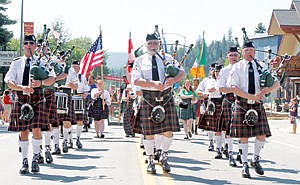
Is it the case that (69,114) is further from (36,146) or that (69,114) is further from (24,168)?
(24,168)

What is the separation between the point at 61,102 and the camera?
34.2 feet

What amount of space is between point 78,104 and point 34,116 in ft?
12.9

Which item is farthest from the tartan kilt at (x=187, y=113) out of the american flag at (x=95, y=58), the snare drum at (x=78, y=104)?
the snare drum at (x=78, y=104)

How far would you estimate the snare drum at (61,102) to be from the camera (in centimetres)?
1033

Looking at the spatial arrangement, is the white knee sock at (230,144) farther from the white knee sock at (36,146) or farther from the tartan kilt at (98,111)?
the tartan kilt at (98,111)

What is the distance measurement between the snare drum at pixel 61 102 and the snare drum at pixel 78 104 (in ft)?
3.79

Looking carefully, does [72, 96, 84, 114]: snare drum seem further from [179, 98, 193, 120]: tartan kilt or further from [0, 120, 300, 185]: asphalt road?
[179, 98, 193, 120]: tartan kilt

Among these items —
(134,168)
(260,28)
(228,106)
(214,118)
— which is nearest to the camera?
(134,168)

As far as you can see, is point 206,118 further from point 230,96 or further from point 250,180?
point 250,180

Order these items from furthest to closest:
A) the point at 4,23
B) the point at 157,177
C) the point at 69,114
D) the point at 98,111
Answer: the point at 4,23 → the point at 98,111 → the point at 69,114 → the point at 157,177

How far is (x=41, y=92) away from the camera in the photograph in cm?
815

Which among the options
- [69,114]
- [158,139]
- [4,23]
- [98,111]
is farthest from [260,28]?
[158,139]

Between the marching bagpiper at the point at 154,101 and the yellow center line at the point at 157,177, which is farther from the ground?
the marching bagpiper at the point at 154,101

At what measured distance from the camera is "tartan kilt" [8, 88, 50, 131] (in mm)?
7992
